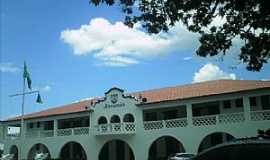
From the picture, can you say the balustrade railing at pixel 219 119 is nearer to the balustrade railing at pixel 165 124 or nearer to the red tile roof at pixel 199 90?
the balustrade railing at pixel 165 124

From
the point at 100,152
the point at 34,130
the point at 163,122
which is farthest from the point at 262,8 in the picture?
the point at 34,130

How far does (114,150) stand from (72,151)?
5.70 metres

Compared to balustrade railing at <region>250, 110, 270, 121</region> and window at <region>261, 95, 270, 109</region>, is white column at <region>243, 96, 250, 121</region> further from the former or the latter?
window at <region>261, 95, 270, 109</region>

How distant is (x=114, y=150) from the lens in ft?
147

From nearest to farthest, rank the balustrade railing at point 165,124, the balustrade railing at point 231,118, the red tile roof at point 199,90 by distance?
1. the balustrade railing at point 231,118
2. the red tile roof at point 199,90
3. the balustrade railing at point 165,124

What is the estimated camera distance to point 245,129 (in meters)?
32.6

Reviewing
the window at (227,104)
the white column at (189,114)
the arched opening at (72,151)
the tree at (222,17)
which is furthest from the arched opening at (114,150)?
the tree at (222,17)

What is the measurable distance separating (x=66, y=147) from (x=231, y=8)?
1447 inches

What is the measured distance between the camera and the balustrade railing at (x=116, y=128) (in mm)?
39156

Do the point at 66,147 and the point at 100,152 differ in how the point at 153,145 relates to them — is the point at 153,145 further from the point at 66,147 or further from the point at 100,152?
the point at 66,147

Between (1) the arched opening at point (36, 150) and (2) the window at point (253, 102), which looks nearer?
(2) the window at point (253, 102)

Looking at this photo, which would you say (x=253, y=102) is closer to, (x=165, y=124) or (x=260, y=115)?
(x=260, y=115)

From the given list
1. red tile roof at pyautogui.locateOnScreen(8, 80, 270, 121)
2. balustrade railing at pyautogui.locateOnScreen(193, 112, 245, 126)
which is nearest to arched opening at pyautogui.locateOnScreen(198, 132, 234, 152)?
balustrade railing at pyautogui.locateOnScreen(193, 112, 245, 126)

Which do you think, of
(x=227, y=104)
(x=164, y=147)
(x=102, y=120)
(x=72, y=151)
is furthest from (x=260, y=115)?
(x=72, y=151)
